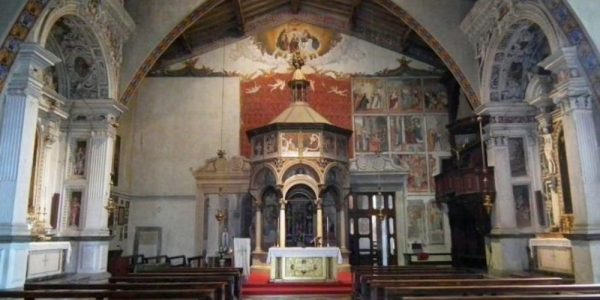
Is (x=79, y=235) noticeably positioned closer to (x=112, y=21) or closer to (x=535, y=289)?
(x=112, y=21)

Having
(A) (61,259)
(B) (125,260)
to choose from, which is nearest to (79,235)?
(A) (61,259)

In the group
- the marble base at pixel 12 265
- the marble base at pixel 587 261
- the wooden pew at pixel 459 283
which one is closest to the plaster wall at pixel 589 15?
the marble base at pixel 587 261

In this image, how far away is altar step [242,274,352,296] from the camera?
9758 millimetres

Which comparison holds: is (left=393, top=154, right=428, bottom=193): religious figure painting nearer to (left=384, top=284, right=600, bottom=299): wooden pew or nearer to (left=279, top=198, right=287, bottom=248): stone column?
(left=279, top=198, right=287, bottom=248): stone column

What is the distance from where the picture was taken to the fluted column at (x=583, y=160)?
6.88 meters

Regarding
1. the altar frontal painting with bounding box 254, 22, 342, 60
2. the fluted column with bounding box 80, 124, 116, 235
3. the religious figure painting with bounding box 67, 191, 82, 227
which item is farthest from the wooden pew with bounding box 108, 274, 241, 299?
the altar frontal painting with bounding box 254, 22, 342, 60

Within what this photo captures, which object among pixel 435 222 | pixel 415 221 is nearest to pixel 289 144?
pixel 415 221

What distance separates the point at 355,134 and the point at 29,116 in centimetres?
934

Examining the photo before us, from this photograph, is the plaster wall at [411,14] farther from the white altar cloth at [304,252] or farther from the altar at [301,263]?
the altar at [301,263]

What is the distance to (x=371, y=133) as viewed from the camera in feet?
47.2

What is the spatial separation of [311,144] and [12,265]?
7.33m

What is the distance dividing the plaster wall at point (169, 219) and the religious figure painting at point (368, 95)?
5.80 meters

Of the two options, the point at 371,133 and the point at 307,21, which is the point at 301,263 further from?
the point at 307,21

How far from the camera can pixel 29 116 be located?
6988 mm
